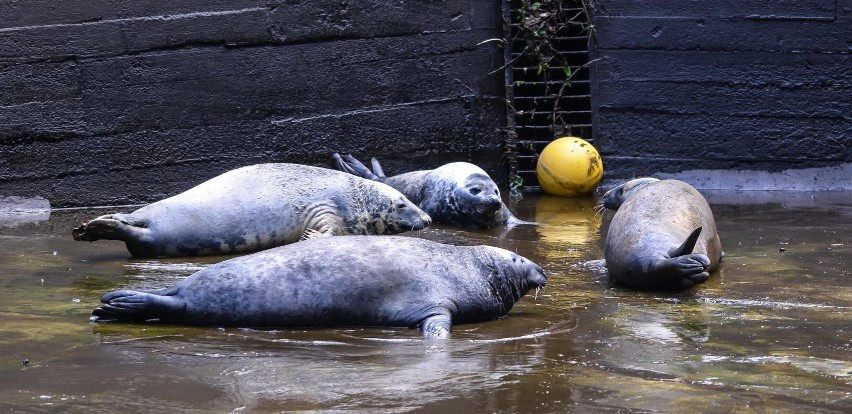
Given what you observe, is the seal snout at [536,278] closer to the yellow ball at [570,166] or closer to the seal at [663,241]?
the seal at [663,241]

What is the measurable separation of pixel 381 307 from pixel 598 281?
1.51 m

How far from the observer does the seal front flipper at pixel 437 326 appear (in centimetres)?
451

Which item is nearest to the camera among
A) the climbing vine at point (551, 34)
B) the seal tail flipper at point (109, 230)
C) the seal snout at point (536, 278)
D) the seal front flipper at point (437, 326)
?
the seal front flipper at point (437, 326)

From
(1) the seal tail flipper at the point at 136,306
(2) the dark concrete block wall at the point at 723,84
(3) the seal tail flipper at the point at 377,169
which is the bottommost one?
(1) the seal tail flipper at the point at 136,306

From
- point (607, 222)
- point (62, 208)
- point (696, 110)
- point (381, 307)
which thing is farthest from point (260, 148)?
point (381, 307)

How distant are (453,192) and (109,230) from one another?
2.76m

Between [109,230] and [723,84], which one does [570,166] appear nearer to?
[723,84]

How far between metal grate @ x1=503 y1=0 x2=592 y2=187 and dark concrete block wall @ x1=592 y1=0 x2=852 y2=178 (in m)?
0.18

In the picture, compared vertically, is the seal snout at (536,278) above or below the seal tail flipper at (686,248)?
below

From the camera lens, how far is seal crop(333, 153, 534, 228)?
26.8 ft

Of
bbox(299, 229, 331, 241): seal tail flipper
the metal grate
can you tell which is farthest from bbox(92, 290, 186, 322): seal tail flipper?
the metal grate

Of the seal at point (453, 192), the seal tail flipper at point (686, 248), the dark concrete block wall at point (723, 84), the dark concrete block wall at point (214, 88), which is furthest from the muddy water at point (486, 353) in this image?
the dark concrete block wall at point (723, 84)

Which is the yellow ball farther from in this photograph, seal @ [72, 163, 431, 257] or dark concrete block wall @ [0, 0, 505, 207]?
seal @ [72, 163, 431, 257]

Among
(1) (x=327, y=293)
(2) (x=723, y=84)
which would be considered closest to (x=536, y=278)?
(1) (x=327, y=293)
